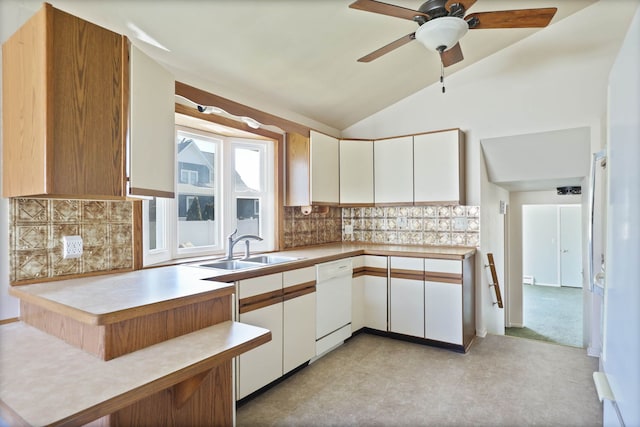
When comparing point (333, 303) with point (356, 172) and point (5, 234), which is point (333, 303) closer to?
point (356, 172)

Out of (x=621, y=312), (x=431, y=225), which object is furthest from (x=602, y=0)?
(x=621, y=312)

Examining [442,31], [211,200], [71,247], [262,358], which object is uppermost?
[442,31]

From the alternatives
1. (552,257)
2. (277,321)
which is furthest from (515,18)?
(552,257)

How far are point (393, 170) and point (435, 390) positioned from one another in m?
2.14

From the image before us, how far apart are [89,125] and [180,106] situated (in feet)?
3.16

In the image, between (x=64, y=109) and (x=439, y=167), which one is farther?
(x=439, y=167)

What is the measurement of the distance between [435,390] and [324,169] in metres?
2.19

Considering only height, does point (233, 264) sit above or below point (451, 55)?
below

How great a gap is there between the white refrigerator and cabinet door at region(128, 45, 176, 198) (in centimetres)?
186

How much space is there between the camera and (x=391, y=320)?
325 cm

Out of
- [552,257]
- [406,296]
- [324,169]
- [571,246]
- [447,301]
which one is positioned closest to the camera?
[447,301]

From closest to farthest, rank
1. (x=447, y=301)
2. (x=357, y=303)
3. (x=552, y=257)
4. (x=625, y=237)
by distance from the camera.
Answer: (x=625, y=237) < (x=447, y=301) < (x=357, y=303) < (x=552, y=257)

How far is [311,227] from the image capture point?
3832mm

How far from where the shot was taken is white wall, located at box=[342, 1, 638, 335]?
2.84 m
